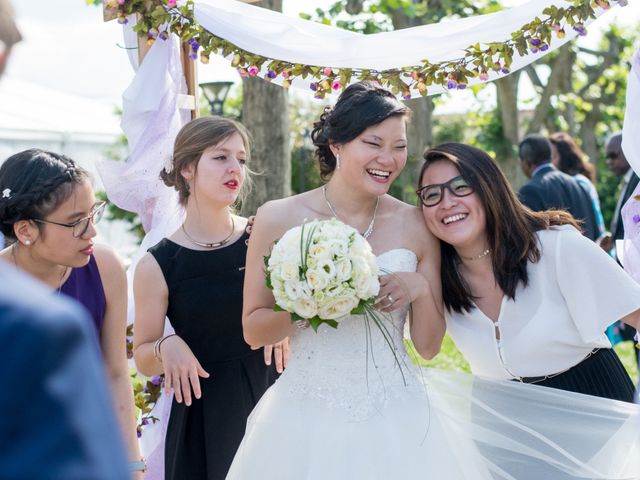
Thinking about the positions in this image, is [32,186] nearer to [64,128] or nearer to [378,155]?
[378,155]

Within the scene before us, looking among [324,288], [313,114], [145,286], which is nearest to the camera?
[324,288]

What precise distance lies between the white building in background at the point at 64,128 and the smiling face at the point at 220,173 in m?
9.38

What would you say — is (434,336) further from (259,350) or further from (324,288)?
(259,350)

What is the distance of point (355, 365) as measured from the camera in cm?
329

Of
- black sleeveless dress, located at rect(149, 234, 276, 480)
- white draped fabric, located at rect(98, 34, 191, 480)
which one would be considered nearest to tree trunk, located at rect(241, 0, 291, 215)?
white draped fabric, located at rect(98, 34, 191, 480)

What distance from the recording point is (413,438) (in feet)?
10.4

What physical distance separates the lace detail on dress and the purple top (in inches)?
28.3

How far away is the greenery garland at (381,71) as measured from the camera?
407 centimetres

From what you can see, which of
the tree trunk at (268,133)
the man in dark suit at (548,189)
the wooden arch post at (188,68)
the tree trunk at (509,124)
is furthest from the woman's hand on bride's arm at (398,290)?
the tree trunk at (509,124)

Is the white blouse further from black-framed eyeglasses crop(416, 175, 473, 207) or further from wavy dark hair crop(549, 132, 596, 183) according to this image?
wavy dark hair crop(549, 132, 596, 183)

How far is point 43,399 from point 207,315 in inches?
114

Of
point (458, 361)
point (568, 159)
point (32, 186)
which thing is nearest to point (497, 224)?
point (32, 186)

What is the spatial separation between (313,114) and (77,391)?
1753cm

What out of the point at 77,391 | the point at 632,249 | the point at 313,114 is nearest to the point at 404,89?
the point at 632,249
